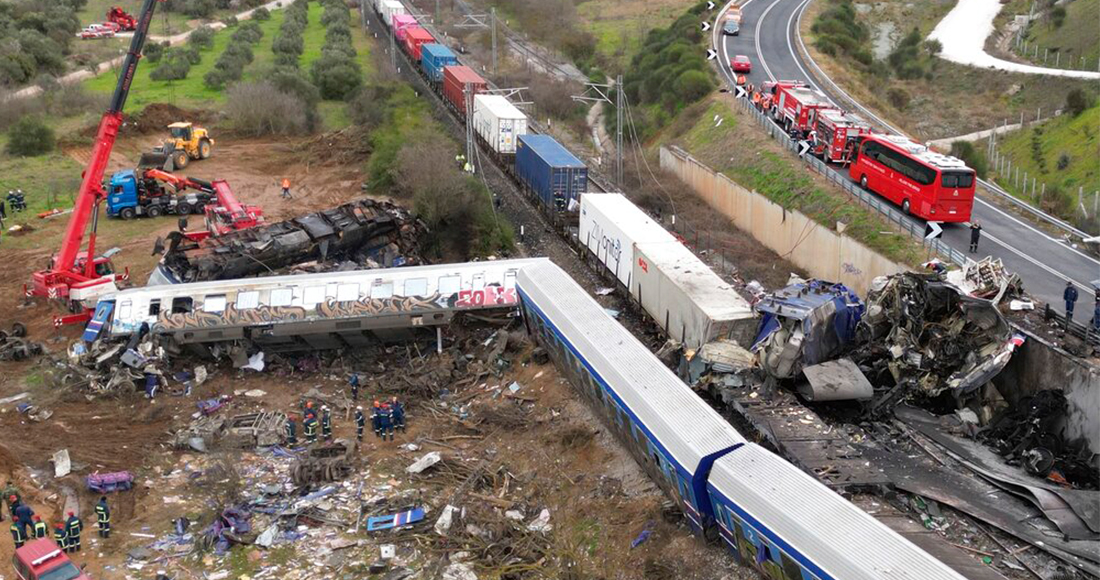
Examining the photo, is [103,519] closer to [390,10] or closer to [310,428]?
[310,428]

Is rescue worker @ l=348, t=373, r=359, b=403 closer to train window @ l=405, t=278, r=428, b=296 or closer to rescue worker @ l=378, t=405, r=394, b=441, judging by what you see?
rescue worker @ l=378, t=405, r=394, b=441

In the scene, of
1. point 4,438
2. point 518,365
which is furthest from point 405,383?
point 4,438

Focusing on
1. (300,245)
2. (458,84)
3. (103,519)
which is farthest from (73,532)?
(458,84)

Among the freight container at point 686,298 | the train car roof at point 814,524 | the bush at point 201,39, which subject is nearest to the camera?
the train car roof at point 814,524

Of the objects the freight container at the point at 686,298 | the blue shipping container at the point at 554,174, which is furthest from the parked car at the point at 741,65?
the freight container at the point at 686,298

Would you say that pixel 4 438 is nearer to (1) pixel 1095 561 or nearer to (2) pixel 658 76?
(1) pixel 1095 561

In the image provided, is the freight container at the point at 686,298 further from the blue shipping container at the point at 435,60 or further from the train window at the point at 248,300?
the blue shipping container at the point at 435,60
